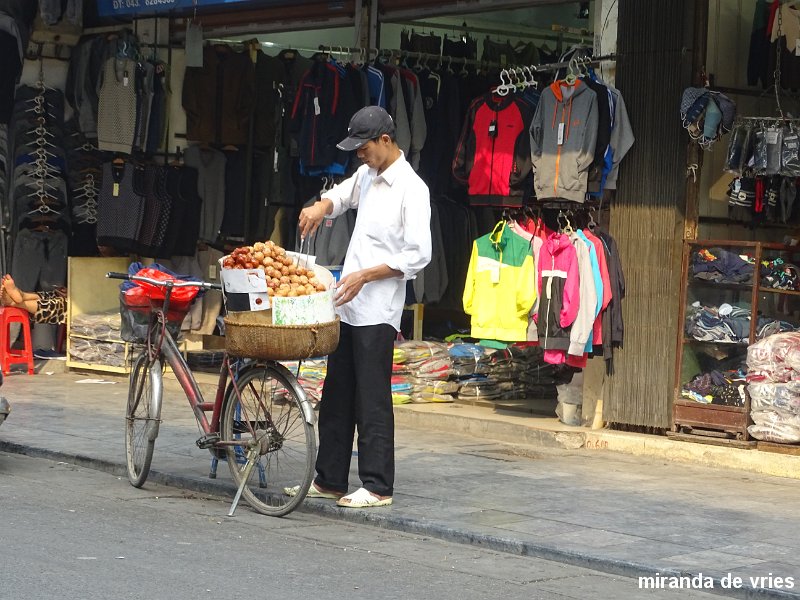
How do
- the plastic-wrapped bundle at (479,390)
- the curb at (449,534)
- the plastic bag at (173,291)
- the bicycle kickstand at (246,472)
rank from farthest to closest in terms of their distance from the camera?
the plastic-wrapped bundle at (479,390) → the plastic bag at (173,291) → the bicycle kickstand at (246,472) → the curb at (449,534)

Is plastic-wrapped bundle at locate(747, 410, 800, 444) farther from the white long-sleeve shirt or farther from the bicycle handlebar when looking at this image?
the bicycle handlebar

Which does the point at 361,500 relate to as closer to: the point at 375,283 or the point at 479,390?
the point at 375,283

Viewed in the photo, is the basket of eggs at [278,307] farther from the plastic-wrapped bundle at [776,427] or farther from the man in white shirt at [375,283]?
the plastic-wrapped bundle at [776,427]

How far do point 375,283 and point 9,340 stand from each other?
25.8 ft

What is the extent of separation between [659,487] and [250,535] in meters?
3.10

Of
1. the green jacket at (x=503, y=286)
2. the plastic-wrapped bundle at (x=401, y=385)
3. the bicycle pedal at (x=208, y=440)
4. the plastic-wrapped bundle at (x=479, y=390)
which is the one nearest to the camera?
the bicycle pedal at (x=208, y=440)

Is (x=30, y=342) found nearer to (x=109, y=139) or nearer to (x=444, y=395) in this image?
(x=109, y=139)

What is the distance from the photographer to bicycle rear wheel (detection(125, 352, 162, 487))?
862 centimetres

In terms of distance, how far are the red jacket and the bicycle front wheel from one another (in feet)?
12.3

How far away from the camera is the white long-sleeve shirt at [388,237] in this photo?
8.01 metres

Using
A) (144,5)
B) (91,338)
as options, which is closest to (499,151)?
(144,5)

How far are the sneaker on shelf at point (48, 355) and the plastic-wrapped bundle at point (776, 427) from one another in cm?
804

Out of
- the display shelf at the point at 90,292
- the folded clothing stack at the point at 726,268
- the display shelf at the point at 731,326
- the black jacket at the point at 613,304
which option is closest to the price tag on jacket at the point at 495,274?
the black jacket at the point at 613,304

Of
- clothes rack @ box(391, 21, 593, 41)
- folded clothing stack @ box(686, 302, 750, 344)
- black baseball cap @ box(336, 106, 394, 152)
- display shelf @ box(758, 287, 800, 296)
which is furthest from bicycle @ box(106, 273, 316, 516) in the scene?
clothes rack @ box(391, 21, 593, 41)
